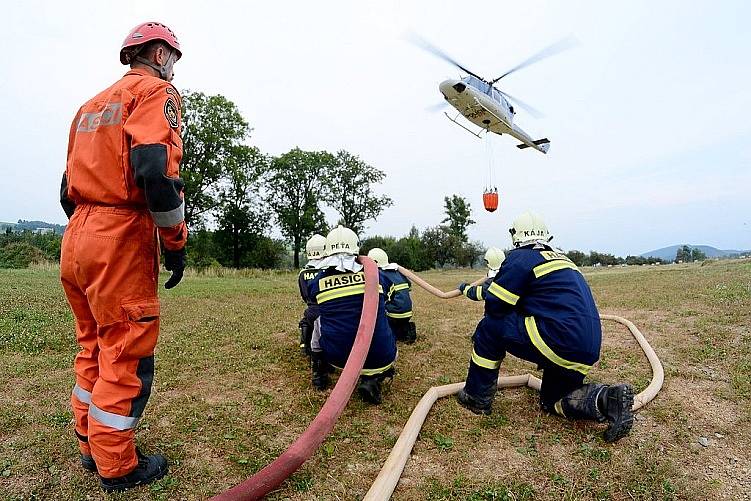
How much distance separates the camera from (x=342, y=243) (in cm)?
456

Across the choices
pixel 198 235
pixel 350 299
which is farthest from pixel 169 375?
pixel 198 235

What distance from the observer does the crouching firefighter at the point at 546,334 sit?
12.0 feet

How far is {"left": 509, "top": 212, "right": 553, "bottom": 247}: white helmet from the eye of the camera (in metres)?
4.18

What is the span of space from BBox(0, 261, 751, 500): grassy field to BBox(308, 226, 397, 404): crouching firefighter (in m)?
0.31

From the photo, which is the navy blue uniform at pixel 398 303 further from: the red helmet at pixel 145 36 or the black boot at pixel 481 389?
the red helmet at pixel 145 36

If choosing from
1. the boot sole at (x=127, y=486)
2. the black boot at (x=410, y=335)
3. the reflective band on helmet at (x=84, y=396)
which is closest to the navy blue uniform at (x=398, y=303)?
the black boot at (x=410, y=335)

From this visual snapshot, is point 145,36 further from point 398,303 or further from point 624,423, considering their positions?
point 398,303

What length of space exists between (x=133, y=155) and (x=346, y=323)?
2.31 meters

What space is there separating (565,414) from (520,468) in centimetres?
85

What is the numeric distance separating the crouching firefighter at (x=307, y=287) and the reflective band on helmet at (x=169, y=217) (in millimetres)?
2417

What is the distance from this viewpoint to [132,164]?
2615 millimetres

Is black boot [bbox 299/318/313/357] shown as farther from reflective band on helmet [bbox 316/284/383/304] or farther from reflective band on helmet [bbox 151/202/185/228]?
reflective band on helmet [bbox 151/202/185/228]

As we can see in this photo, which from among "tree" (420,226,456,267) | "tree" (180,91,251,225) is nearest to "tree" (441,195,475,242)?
"tree" (420,226,456,267)

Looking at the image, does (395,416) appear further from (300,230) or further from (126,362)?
(300,230)
